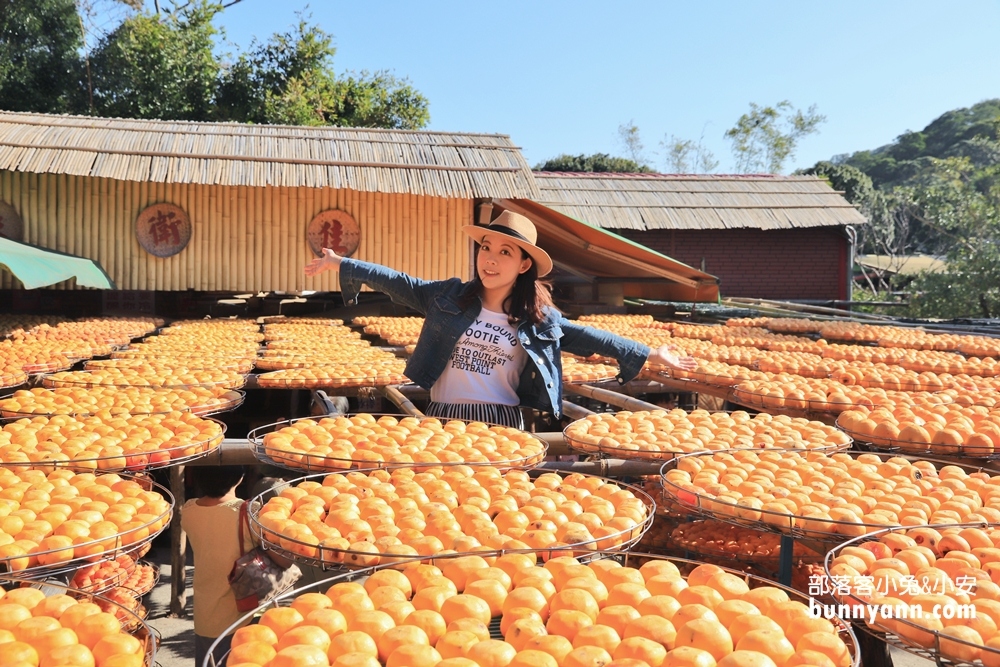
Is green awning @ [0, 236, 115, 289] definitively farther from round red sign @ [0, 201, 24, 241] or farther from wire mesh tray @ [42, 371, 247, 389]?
wire mesh tray @ [42, 371, 247, 389]

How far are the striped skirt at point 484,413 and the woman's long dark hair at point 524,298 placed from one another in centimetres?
48

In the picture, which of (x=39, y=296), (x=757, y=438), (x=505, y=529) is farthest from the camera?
(x=39, y=296)

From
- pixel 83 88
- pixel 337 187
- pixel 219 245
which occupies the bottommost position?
pixel 219 245

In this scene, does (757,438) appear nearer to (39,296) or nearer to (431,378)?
(431,378)

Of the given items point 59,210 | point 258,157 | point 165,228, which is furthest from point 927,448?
point 59,210

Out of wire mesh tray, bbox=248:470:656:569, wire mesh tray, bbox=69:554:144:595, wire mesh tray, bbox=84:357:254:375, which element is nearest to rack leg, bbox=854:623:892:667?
wire mesh tray, bbox=248:470:656:569

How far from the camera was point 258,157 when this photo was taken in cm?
1088

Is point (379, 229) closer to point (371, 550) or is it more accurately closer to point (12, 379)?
point (12, 379)

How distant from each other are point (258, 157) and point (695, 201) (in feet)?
33.5

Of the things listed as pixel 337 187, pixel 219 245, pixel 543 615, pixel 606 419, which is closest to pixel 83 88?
pixel 219 245

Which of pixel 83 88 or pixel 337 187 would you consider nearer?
pixel 337 187

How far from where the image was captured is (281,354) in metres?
6.30

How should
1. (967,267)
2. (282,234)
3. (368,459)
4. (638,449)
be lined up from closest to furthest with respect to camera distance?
1. (368,459)
2. (638,449)
3. (282,234)
4. (967,267)

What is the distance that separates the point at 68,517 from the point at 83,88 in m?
21.2
